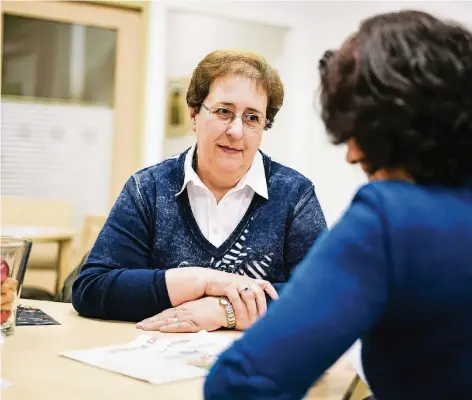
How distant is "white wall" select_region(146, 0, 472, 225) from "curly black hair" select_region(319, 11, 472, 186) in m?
3.85

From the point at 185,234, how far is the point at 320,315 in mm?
993

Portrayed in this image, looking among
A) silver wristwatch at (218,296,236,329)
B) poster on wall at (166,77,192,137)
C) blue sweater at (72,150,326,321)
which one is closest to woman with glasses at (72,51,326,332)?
blue sweater at (72,150,326,321)

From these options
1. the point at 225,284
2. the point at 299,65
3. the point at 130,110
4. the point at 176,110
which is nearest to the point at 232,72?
the point at 225,284

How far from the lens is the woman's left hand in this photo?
1.35 metres

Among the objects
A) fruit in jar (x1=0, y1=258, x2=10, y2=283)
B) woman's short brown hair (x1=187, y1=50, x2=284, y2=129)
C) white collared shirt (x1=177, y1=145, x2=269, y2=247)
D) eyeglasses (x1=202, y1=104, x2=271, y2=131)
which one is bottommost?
fruit in jar (x1=0, y1=258, x2=10, y2=283)

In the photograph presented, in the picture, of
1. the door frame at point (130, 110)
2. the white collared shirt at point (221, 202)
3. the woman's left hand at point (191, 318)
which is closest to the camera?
the woman's left hand at point (191, 318)

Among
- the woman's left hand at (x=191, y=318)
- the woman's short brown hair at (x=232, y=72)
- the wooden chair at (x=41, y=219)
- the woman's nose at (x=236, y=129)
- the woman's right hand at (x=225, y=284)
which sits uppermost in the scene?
the woman's short brown hair at (x=232, y=72)

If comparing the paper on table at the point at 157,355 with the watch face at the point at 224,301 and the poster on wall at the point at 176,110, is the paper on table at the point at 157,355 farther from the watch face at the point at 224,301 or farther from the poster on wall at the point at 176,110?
the poster on wall at the point at 176,110

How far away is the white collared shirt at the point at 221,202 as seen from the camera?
165cm

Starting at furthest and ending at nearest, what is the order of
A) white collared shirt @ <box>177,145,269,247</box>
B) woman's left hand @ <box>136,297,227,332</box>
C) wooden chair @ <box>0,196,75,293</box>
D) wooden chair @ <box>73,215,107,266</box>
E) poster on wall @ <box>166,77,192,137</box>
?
poster on wall @ <box>166,77,192,137</box> → wooden chair @ <box>0,196,75,293</box> → wooden chair @ <box>73,215,107,266</box> → white collared shirt @ <box>177,145,269,247</box> → woman's left hand @ <box>136,297,227,332</box>

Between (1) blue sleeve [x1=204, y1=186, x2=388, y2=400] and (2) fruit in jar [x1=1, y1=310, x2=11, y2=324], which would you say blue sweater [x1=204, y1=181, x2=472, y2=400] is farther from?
(2) fruit in jar [x1=1, y1=310, x2=11, y2=324]

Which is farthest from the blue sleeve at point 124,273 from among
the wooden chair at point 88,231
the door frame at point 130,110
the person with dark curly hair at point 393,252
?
the door frame at point 130,110

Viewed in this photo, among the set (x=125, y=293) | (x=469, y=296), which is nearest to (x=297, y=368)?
(x=469, y=296)

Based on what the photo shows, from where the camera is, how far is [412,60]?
0.69 meters
